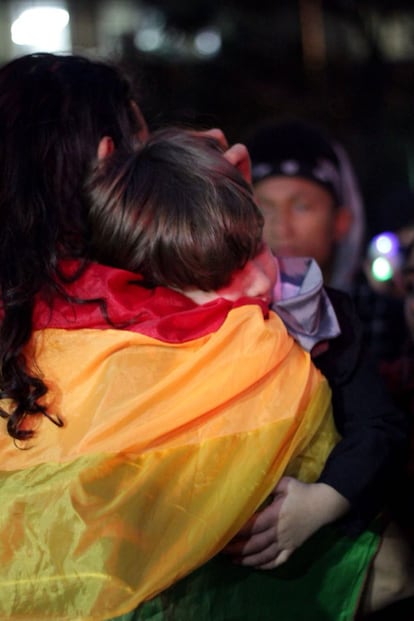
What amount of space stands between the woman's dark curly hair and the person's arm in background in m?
0.45

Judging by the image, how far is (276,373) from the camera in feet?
5.12

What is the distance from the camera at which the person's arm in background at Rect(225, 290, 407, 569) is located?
157 cm

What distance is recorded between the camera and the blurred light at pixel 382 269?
2611mm

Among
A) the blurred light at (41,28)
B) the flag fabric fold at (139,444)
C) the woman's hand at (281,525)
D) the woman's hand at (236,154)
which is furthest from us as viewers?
the blurred light at (41,28)

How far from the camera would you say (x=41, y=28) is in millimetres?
7812

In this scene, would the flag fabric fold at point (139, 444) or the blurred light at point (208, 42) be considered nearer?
the flag fabric fold at point (139, 444)

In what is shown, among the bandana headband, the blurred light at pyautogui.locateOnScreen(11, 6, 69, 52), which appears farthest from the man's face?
the blurred light at pyautogui.locateOnScreen(11, 6, 69, 52)

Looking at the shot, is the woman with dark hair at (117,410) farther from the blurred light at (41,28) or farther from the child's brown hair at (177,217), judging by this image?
the blurred light at (41,28)

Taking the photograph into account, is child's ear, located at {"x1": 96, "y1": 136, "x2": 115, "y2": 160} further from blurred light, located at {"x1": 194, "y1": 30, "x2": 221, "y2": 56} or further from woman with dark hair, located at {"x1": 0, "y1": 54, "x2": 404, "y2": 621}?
blurred light, located at {"x1": 194, "y1": 30, "x2": 221, "y2": 56}

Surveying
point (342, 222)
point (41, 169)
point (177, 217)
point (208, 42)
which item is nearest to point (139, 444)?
point (177, 217)

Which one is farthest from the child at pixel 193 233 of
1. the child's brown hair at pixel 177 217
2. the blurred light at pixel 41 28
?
the blurred light at pixel 41 28

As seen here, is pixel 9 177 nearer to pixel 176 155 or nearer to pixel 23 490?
pixel 176 155

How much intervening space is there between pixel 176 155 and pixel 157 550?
2.33ft

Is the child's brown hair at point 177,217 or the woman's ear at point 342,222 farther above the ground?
the child's brown hair at point 177,217
